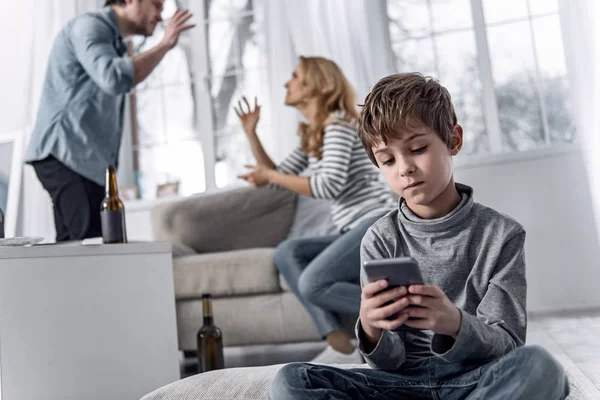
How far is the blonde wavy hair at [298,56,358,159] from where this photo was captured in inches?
98.7

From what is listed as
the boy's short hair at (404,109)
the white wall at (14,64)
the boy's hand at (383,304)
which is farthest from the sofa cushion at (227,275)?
the white wall at (14,64)

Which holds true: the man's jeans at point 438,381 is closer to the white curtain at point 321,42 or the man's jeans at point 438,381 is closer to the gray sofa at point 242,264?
the gray sofa at point 242,264

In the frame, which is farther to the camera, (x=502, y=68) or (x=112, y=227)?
(x=502, y=68)

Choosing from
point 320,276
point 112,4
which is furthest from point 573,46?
point 112,4

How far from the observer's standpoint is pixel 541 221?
135 inches

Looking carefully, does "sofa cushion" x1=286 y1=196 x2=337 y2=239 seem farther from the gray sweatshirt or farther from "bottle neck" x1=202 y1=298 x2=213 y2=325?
the gray sweatshirt

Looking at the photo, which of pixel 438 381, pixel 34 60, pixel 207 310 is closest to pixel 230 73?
pixel 34 60

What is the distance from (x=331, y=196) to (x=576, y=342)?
1.01m

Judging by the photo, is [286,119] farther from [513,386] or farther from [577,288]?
[513,386]

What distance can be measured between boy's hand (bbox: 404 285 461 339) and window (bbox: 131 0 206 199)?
3483 millimetres

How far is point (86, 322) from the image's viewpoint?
1843 mm

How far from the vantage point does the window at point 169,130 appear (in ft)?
14.2

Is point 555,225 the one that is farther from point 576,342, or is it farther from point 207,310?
point 207,310

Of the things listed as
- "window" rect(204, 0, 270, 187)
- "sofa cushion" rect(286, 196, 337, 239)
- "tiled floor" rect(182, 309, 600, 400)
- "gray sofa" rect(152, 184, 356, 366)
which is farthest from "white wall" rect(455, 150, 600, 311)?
"window" rect(204, 0, 270, 187)
